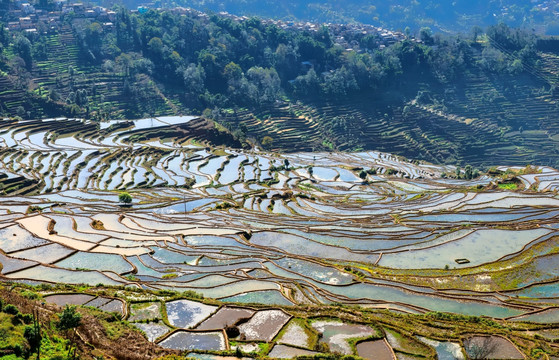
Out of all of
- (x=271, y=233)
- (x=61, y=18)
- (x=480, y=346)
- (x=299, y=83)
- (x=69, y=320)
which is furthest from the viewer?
(x=61, y=18)

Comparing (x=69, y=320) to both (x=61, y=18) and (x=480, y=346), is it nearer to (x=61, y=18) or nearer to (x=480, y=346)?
(x=480, y=346)

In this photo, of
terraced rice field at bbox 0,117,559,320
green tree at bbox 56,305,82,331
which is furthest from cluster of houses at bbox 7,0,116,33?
green tree at bbox 56,305,82,331

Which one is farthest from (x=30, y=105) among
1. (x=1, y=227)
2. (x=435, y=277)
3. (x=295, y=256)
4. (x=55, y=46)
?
(x=435, y=277)

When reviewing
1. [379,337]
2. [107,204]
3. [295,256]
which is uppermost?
[379,337]

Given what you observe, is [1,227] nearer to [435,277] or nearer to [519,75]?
[435,277]

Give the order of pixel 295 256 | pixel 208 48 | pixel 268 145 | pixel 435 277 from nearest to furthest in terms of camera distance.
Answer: pixel 435 277 < pixel 295 256 < pixel 268 145 < pixel 208 48

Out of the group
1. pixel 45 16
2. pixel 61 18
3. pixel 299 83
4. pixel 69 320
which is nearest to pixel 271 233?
pixel 69 320

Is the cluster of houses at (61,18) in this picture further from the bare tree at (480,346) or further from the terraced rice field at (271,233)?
the bare tree at (480,346)
